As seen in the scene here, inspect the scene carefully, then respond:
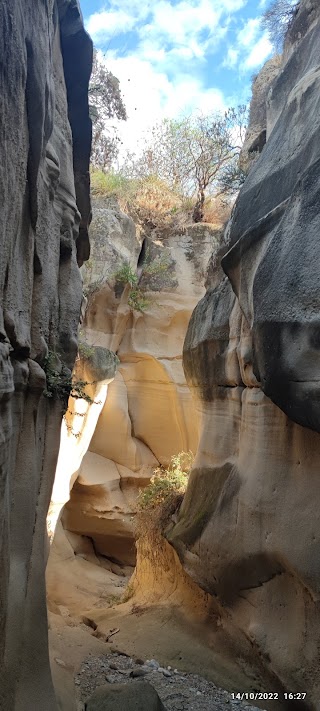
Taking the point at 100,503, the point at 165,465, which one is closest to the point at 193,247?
the point at 165,465

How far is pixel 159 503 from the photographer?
7.86 meters

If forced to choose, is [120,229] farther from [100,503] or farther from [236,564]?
[236,564]

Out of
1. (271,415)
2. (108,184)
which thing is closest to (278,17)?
(108,184)

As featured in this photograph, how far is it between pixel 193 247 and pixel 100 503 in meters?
6.87

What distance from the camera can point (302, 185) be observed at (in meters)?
4.40

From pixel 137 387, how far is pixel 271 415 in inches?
314

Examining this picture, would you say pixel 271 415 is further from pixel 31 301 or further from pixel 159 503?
pixel 159 503

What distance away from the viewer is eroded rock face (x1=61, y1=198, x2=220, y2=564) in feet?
38.8

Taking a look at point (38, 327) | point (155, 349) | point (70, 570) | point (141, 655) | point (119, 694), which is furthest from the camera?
point (155, 349)

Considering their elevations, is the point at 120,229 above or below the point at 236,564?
above

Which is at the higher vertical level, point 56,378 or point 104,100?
point 104,100

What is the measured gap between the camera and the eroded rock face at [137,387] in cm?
1183

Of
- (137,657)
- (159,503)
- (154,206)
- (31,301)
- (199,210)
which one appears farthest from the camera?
(199,210)

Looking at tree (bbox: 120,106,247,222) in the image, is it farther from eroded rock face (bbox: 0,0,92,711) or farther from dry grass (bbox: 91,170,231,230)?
eroded rock face (bbox: 0,0,92,711)
